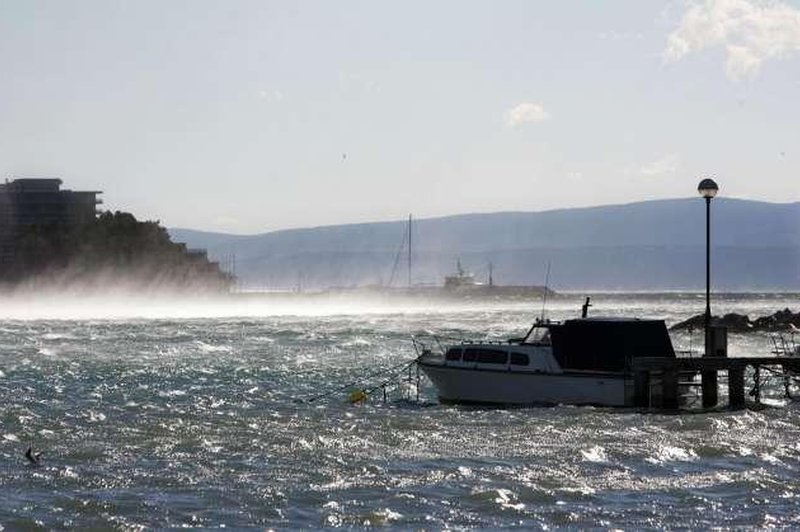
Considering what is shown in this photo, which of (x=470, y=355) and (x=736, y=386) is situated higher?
(x=470, y=355)

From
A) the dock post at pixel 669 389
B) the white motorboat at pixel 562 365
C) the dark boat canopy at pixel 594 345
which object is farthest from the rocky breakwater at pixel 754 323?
the dock post at pixel 669 389

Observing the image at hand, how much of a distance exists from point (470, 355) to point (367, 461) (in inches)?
618

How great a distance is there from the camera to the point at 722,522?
83.3ft

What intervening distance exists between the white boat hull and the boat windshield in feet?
4.40

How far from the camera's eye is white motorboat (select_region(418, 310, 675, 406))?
45.1m

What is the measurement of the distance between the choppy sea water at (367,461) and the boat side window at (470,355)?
2045 millimetres

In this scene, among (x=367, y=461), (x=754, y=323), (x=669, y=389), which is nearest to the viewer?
(x=367, y=461)

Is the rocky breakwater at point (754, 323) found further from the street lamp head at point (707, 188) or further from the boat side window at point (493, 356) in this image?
the boat side window at point (493, 356)

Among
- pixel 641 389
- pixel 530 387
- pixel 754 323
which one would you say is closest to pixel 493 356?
pixel 530 387

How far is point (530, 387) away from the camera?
45.7 m

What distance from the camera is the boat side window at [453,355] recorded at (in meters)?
47.9

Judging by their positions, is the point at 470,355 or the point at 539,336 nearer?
the point at 539,336

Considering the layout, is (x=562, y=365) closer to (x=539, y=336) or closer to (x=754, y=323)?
(x=539, y=336)

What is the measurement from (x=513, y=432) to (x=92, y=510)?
1441 centimetres
